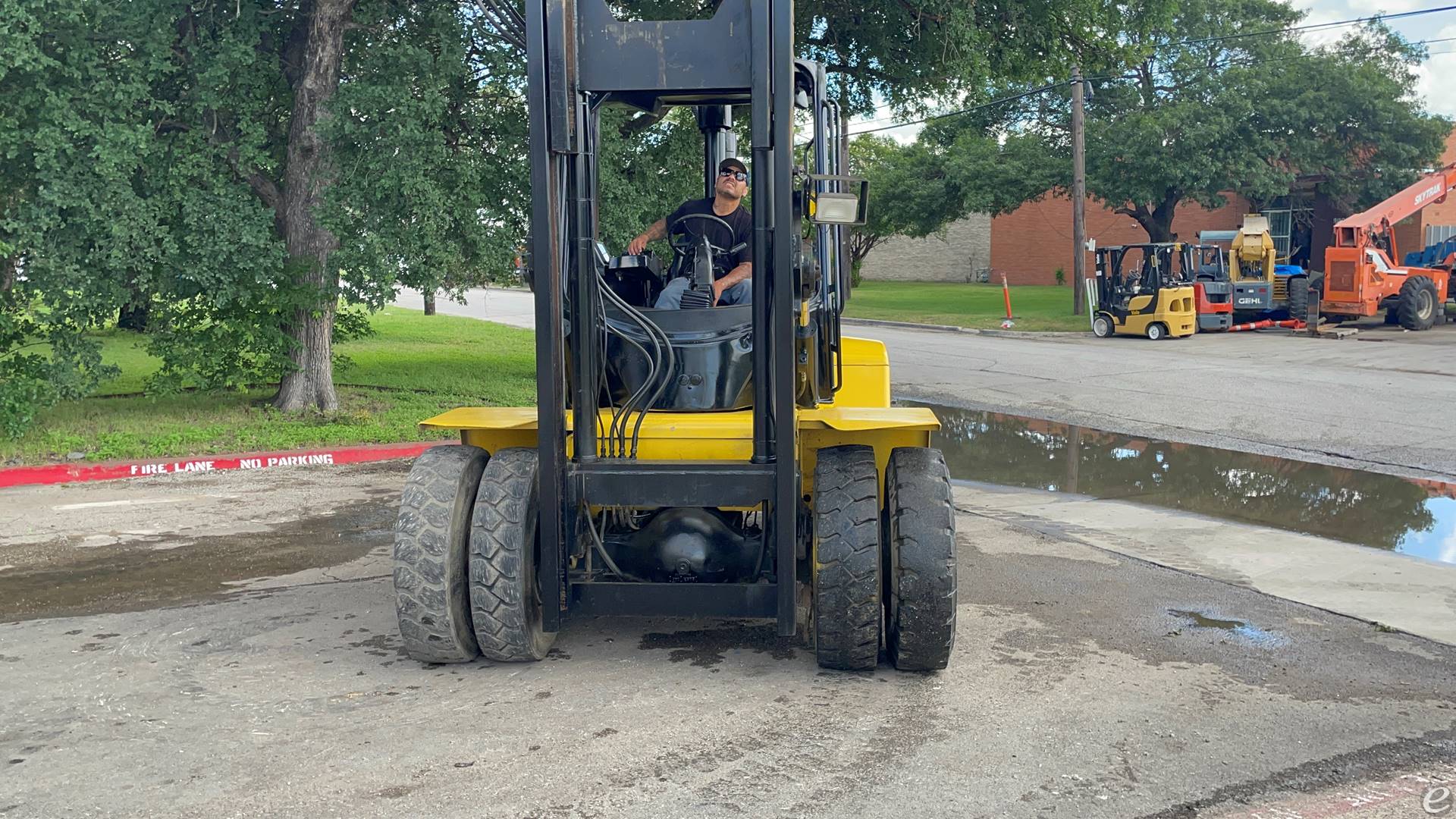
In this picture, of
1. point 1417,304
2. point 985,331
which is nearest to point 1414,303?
point 1417,304

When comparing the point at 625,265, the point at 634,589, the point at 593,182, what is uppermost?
the point at 593,182

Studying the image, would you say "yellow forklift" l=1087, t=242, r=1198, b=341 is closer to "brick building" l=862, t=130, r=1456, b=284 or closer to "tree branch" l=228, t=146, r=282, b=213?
"brick building" l=862, t=130, r=1456, b=284

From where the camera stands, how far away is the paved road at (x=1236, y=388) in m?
12.6

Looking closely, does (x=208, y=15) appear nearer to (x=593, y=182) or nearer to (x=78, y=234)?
(x=78, y=234)

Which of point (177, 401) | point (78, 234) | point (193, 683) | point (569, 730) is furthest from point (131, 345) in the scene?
point (569, 730)

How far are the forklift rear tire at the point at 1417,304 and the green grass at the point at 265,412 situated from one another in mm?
17868

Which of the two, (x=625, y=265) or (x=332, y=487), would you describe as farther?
(x=332, y=487)

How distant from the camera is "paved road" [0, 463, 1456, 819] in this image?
4309 millimetres

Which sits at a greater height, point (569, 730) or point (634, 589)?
point (634, 589)

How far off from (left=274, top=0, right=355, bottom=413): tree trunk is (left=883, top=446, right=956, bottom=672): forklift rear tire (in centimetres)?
842

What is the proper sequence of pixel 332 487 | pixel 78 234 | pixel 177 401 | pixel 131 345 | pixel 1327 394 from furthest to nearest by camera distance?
1. pixel 131 345
2. pixel 1327 394
3. pixel 177 401
4. pixel 78 234
5. pixel 332 487

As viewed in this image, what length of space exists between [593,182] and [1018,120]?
1397 inches

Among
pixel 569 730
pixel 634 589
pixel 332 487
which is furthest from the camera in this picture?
pixel 332 487

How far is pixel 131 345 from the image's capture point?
22.1 m
